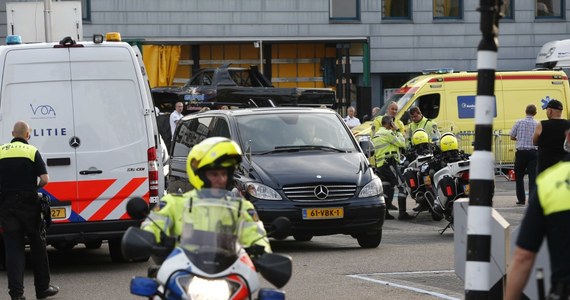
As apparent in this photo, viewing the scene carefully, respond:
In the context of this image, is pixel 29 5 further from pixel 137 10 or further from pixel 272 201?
pixel 137 10

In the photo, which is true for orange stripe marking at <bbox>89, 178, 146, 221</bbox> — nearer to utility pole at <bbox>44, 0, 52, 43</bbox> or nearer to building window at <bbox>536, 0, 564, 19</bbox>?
utility pole at <bbox>44, 0, 52, 43</bbox>

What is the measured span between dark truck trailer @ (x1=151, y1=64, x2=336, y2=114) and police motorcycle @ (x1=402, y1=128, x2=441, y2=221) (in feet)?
28.6

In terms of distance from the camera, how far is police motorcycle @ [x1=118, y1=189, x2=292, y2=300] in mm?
6305

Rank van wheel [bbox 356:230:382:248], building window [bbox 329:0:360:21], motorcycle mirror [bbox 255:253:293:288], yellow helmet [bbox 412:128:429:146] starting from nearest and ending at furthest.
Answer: motorcycle mirror [bbox 255:253:293:288], van wheel [bbox 356:230:382:248], yellow helmet [bbox 412:128:429:146], building window [bbox 329:0:360:21]

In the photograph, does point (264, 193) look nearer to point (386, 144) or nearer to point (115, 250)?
point (115, 250)

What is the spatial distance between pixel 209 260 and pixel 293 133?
408 inches

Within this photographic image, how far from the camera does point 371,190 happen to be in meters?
15.9

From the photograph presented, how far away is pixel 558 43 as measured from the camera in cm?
3547

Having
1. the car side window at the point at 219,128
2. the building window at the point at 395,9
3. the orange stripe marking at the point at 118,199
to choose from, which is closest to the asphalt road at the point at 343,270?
the orange stripe marking at the point at 118,199

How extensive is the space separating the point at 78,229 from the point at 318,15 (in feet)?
81.8

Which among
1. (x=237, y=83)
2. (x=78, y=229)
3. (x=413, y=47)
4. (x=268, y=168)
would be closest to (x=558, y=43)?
(x=413, y=47)

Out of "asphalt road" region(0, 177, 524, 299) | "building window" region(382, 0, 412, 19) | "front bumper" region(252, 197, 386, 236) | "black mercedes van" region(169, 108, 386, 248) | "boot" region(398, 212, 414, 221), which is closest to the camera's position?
"asphalt road" region(0, 177, 524, 299)

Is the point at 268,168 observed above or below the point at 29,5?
below

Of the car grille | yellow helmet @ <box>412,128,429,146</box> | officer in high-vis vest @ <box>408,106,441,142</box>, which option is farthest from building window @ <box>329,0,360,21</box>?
the car grille
